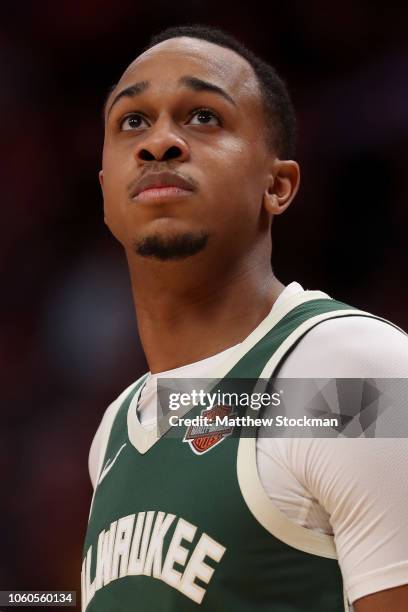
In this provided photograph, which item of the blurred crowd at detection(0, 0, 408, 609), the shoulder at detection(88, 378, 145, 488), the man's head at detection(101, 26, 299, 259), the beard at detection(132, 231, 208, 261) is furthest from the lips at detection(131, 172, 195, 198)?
the blurred crowd at detection(0, 0, 408, 609)

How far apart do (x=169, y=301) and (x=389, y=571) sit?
885 millimetres

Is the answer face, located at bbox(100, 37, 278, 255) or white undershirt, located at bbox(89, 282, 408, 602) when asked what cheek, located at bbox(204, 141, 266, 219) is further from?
white undershirt, located at bbox(89, 282, 408, 602)

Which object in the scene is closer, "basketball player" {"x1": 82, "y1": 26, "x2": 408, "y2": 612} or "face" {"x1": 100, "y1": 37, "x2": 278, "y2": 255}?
"basketball player" {"x1": 82, "y1": 26, "x2": 408, "y2": 612}

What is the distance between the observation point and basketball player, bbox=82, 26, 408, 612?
5.16 feet

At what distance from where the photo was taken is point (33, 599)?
3.68 meters

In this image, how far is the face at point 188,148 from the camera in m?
2.00

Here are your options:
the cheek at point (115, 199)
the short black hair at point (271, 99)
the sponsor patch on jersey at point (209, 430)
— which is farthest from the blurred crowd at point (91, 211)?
the sponsor patch on jersey at point (209, 430)

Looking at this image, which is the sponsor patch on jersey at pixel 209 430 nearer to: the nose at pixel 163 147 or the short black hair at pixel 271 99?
A: the nose at pixel 163 147

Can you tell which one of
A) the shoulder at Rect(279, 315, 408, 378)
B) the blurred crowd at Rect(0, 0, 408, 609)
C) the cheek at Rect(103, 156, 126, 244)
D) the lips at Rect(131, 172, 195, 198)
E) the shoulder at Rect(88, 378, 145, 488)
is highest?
the blurred crowd at Rect(0, 0, 408, 609)

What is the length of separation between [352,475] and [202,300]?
70 cm

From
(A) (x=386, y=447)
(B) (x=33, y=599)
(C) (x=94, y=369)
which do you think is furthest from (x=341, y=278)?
(A) (x=386, y=447)

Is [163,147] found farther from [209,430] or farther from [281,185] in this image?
[209,430]

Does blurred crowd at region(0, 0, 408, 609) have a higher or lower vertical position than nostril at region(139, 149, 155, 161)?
→ higher

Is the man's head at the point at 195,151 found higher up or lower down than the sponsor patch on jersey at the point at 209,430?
higher up
